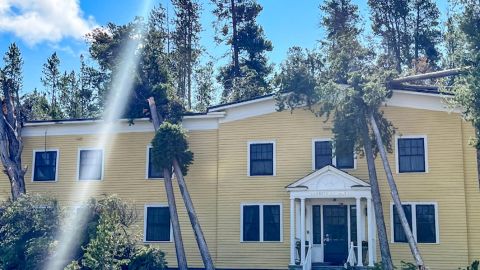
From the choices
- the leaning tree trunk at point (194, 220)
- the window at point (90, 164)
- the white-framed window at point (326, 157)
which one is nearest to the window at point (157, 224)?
the leaning tree trunk at point (194, 220)

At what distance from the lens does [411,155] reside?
23297mm

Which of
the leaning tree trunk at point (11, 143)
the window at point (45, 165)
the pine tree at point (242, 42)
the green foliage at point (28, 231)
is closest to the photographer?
the green foliage at point (28, 231)

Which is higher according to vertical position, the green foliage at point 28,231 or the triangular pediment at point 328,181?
the triangular pediment at point 328,181

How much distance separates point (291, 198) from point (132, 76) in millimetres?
9625

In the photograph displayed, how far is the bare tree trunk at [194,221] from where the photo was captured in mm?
24125

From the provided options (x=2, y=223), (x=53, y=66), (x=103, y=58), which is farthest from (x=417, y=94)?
(x=53, y=66)

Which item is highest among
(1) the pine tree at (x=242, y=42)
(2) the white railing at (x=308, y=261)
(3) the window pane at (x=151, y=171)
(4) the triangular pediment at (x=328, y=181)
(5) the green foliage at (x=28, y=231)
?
(1) the pine tree at (x=242, y=42)

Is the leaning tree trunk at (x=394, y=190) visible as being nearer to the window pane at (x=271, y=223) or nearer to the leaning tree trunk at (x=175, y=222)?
the window pane at (x=271, y=223)

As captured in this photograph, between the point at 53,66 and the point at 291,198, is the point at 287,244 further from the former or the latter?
the point at 53,66

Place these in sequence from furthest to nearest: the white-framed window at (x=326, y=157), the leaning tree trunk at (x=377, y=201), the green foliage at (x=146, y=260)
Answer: the white-framed window at (x=326, y=157) → the green foliage at (x=146, y=260) → the leaning tree trunk at (x=377, y=201)

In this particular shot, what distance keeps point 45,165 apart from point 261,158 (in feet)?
34.2

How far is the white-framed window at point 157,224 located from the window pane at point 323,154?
6.90 meters

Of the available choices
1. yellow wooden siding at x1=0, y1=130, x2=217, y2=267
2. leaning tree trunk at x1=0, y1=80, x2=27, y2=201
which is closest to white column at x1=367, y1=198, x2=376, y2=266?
yellow wooden siding at x1=0, y1=130, x2=217, y2=267

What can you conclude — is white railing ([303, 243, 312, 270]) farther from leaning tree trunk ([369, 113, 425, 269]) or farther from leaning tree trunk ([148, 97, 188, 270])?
leaning tree trunk ([148, 97, 188, 270])
